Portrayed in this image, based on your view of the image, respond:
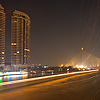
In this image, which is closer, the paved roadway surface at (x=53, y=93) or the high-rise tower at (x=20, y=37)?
the paved roadway surface at (x=53, y=93)

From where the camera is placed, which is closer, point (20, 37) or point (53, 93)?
point (53, 93)

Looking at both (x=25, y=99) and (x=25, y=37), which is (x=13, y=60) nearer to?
(x=25, y=37)

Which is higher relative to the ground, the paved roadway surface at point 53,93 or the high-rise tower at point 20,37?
the high-rise tower at point 20,37

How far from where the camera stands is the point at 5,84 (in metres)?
14.6

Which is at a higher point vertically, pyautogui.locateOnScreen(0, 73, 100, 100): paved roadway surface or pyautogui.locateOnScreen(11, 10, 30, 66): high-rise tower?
pyautogui.locateOnScreen(11, 10, 30, 66): high-rise tower

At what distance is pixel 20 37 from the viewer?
108812 mm

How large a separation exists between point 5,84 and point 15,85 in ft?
3.37

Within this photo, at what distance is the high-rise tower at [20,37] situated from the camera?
103 m

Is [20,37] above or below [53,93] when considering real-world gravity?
above

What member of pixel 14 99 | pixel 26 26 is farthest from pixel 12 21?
pixel 14 99

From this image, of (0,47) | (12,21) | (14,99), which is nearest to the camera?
(14,99)

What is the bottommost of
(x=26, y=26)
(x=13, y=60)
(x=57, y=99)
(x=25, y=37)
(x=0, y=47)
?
(x=57, y=99)

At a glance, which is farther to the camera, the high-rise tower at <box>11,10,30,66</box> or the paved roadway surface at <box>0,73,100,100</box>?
the high-rise tower at <box>11,10,30,66</box>

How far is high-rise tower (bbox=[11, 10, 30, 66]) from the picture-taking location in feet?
337
